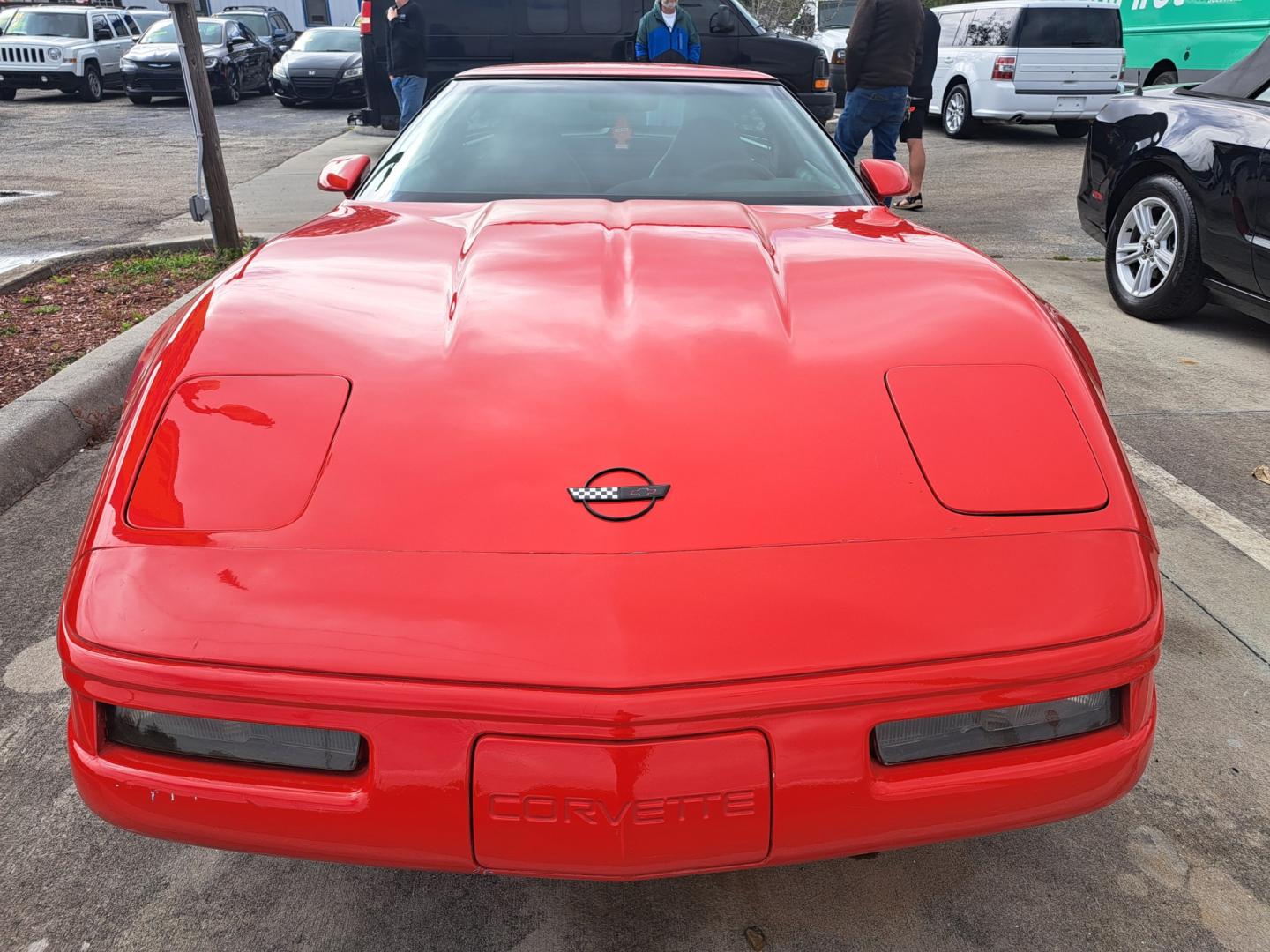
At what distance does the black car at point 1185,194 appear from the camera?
14.3 feet

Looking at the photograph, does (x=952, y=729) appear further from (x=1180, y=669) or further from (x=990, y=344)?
(x=1180, y=669)

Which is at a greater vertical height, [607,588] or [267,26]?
[267,26]

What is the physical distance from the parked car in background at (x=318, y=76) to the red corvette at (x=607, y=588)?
16.6m

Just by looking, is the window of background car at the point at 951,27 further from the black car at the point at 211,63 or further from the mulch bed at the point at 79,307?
the black car at the point at 211,63

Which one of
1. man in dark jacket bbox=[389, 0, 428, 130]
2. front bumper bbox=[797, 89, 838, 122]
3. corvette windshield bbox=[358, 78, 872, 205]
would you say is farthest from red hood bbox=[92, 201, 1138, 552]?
front bumper bbox=[797, 89, 838, 122]

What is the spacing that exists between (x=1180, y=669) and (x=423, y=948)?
6.13ft

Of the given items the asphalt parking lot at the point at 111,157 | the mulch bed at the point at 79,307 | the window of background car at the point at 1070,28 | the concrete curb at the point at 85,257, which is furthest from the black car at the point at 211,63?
the window of background car at the point at 1070,28

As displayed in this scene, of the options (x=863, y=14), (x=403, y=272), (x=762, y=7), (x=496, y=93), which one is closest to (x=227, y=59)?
(x=863, y=14)

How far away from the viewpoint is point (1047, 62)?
39.0 ft

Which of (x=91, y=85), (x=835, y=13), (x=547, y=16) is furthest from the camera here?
(x=91, y=85)

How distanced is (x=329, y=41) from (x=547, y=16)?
8672mm

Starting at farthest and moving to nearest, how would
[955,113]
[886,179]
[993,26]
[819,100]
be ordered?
[955,113], [993,26], [819,100], [886,179]

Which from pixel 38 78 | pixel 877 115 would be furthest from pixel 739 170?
pixel 38 78

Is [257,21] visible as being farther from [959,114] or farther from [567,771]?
[567,771]
